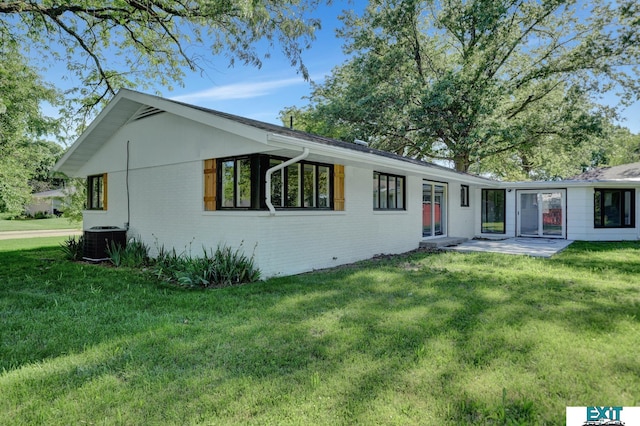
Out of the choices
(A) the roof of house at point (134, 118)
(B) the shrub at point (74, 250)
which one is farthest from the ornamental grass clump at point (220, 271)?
(B) the shrub at point (74, 250)

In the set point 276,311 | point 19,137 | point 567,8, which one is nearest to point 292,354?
point 276,311

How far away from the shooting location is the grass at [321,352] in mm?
2549

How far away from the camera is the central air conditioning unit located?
9.42 metres

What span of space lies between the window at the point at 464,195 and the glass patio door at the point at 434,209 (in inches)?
67.1

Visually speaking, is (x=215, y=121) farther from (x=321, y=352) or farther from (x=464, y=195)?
(x=464, y=195)

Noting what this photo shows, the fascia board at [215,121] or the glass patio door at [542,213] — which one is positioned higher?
the fascia board at [215,121]

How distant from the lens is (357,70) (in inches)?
726

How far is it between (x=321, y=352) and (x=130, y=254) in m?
7.28

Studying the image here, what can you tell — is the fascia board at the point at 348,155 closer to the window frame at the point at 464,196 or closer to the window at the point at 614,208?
the window frame at the point at 464,196

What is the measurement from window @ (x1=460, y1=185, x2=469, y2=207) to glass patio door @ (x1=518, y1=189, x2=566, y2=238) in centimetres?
199

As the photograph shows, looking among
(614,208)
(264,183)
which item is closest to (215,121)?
(264,183)

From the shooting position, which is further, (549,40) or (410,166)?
(549,40)

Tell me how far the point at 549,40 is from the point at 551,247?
11.4 m

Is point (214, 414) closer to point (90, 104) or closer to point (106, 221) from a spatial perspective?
point (106, 221)
